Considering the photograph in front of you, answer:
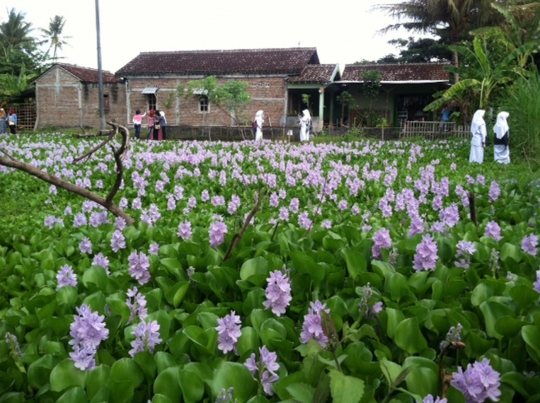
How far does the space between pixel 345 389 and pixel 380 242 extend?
1.13 metres

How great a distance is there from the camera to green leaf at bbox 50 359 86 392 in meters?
Answer: 1.27

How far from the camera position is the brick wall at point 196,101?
2875 cm

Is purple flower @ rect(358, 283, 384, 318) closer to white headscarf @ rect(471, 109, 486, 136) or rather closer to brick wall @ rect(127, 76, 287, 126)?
white headscarf @ rect(471, 109, 486, 136)

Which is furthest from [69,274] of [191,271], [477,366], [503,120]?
[503,120]

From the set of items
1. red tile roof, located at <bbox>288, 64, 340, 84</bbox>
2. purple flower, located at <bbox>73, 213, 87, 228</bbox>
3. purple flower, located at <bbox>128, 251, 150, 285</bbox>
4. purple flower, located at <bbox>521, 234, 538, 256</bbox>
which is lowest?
purple flower, located at <bbox>73, 213, 87, 228</bbox>

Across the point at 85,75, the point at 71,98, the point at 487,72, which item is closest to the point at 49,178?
the point at 487,72

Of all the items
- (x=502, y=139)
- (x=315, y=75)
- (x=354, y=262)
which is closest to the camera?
(x=354, y=262)

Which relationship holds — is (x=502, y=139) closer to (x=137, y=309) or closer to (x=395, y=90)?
(x=137, y=309)

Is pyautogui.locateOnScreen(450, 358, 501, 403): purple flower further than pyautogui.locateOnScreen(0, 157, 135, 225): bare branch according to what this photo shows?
No

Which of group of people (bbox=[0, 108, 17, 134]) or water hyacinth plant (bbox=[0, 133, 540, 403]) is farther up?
group of people (bbox=[0, 108, 17, 134])

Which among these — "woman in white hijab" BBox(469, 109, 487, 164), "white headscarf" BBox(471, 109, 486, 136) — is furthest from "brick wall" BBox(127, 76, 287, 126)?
"woman in white hijab" BBox(469, 109, 487, 164)

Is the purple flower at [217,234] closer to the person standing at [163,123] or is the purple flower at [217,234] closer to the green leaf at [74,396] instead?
the green leaf at [74,396]

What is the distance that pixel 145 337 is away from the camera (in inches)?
55.6

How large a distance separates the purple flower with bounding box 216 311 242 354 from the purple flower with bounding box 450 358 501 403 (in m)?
0.54
